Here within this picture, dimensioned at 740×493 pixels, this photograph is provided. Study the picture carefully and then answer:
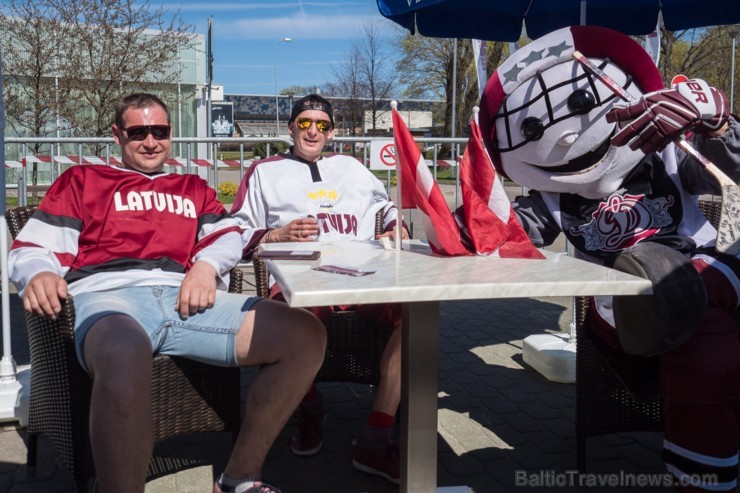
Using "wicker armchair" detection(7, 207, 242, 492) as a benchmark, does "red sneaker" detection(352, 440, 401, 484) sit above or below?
below

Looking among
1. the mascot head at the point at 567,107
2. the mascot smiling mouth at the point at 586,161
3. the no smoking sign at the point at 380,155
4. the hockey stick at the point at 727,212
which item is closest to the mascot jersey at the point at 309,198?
the mascot head at the point at 567,107

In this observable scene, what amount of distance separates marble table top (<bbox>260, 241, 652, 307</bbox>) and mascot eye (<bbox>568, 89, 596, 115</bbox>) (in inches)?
23.0

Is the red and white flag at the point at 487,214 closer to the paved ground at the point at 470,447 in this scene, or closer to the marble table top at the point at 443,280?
the marble table top at the point at 443,280

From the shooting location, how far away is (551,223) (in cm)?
288

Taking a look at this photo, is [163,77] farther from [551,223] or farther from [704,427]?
[704,427]

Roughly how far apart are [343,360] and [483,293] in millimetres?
1372

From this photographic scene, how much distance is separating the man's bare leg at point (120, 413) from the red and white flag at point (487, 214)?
1.15 m

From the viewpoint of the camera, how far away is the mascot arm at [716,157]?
240 cm

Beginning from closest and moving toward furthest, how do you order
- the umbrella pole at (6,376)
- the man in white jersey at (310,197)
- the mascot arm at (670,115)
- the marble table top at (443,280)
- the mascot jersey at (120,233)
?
the marble table top at (443,280), the mascot arm at (670,115), the mascot jersey at (120,233), the man in white jersey at (310,197), the umbrella pole at (6,376)

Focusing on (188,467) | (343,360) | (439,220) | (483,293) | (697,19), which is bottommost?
(188,467)

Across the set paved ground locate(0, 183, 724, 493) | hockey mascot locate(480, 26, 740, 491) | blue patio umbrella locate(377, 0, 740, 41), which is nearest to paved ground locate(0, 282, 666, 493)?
paved ground locate(0, 183, 724, 493)

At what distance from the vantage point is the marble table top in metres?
1.81

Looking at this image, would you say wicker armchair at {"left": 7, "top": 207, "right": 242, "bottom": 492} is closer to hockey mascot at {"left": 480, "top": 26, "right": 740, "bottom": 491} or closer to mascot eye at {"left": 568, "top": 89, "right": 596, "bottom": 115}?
hockey mascot at {"left": 480, "top": 26, "right": 740, "bottom": 491}

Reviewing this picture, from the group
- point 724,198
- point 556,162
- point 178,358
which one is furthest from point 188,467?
point 724,198
